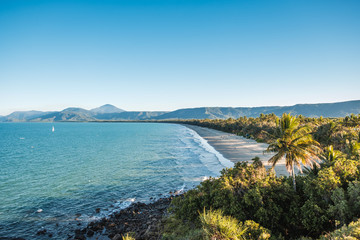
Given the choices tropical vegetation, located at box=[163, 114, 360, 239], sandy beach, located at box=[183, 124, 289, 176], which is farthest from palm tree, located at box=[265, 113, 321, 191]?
sandy beach, located at box=[183, 124, 289, 176]

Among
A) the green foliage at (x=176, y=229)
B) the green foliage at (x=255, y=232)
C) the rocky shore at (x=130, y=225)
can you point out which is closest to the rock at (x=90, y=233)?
the rocky shore at (x=130, y=225)

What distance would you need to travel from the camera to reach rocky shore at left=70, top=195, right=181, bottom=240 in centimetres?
1436

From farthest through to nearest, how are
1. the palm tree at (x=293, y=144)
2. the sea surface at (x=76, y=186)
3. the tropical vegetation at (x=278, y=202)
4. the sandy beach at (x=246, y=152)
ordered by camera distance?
1. the sandy beach at (x=246, y=152)
2. the sea surface at (x=76, y=186)
3. the palm tree at (x=293, y=144)
4. the tropical vegetation at (x=278, y=202)

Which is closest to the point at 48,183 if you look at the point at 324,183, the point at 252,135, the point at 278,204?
the point at 278,204

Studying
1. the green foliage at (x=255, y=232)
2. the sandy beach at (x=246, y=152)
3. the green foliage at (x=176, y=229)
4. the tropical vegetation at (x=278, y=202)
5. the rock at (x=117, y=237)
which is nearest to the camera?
the green foliage at (x=255, y=232)

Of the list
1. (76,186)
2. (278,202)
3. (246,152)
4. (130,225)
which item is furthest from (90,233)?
(246,152)

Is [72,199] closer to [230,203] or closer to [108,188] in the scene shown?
[108,188]

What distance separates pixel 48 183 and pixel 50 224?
40.8ft

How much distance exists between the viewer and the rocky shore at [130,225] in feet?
47.1

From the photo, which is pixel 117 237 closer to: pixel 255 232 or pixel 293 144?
pixel 255 232

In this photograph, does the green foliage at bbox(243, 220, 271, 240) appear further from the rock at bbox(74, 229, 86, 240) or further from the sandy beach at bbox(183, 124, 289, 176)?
the rock at bbox(74, 229, 86, 240)

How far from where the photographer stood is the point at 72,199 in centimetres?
2184

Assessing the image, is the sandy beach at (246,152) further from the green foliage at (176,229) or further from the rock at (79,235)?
the rock at (79,235)

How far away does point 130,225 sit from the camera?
52.8ft
